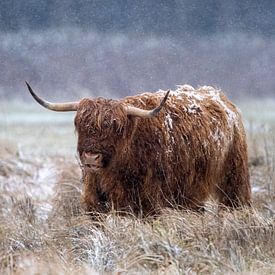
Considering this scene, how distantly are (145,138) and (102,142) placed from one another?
60 centimetres

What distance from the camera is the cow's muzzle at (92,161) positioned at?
877 centimetres

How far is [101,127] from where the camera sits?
888cm

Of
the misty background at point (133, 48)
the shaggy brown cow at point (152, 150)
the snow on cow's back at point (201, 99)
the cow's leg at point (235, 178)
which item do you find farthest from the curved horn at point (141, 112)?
the misty background at point (133, 48)

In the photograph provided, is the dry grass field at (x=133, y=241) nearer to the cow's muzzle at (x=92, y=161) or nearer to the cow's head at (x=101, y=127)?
the cow's muzzle at (x=92, y=161)

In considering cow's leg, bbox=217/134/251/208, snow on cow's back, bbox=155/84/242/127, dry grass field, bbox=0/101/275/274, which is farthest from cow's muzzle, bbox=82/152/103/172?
cow's leg, bbox=217/134/251/208

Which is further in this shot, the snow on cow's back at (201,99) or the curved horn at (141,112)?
the snow on cow's back at (201,99)

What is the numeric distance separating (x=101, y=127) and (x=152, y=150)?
2.22 ft

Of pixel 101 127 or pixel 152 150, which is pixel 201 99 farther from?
pixel 101 127

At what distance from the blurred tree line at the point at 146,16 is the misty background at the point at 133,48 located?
0.08ft

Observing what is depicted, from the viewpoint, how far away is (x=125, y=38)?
24.4 m

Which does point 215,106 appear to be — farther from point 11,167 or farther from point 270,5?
point 270,5

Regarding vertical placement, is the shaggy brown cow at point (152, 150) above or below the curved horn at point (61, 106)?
below

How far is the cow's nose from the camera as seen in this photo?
877 cm

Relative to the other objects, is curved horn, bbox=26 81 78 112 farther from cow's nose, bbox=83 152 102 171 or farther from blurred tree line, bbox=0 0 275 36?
blurred tree line, bbox=0 0 275 36
